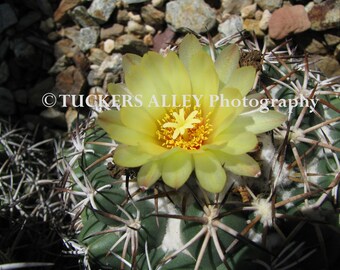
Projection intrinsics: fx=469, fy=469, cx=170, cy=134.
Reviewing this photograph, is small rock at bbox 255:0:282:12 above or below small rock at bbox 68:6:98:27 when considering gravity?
above

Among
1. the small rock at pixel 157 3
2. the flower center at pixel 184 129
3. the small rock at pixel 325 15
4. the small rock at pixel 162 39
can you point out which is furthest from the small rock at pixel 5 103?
the small rock at pixel 325 15

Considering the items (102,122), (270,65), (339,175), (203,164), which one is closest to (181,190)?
(203,164)

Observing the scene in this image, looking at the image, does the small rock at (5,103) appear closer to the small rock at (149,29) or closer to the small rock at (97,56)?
the small rock at (97,56)

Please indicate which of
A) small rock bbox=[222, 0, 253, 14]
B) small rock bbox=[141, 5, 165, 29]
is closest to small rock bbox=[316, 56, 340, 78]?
small rock bbox=[222, 0, 253, 14]

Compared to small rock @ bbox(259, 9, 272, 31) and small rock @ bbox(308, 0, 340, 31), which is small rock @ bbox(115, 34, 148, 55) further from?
small rock @ bbox(308, 0, 340, 31)

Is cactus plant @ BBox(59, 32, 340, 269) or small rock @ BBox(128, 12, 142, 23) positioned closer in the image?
cactus plant @ BBox(59, 32, 340, 269)

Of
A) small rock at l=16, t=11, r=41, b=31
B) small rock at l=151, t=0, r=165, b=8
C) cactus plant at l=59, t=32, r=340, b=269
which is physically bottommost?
small rock at l=16, t=11, r=41, b=31
